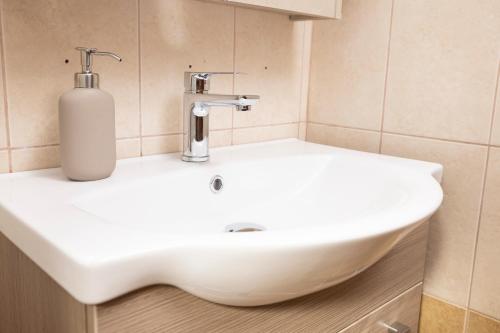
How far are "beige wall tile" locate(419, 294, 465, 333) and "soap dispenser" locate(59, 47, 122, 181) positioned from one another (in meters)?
0.78

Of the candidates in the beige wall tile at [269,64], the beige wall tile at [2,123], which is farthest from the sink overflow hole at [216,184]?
the beige wall tile at [2,123]

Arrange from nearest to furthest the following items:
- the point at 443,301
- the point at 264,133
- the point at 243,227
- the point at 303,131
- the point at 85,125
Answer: the point at 85,125, the point at 243,227, the point at 443,301, the point at 264,133, the point at 303,131

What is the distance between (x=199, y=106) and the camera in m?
0.87

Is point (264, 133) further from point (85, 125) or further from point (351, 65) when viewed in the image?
point (85, 125)

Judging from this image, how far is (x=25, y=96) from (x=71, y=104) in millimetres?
112

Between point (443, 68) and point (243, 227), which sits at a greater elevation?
point (443, 68)

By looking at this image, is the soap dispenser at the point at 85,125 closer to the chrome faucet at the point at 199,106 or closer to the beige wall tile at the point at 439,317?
the chrome faucet at the point at 199,106

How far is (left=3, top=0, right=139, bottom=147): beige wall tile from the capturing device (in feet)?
2.35

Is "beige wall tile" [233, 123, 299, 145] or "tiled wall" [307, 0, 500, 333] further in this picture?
"beige wall tile" [233, 123, 299, 145]

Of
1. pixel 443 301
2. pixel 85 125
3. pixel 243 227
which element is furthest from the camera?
pixel 443 301

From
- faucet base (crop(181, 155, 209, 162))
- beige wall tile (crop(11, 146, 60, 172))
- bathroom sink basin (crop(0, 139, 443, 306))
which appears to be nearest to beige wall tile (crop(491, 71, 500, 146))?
bathroom sink basin (crop(0, 139, 443, 306))

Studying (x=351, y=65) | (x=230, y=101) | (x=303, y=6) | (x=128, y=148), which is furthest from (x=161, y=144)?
(x=351, y=65)

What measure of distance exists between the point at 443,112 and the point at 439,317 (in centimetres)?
45

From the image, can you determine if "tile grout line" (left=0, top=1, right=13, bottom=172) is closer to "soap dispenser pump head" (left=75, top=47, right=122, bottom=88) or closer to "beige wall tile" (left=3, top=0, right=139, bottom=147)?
"beige wall tile" (left=3, top=0, right=139, bottom=147)
